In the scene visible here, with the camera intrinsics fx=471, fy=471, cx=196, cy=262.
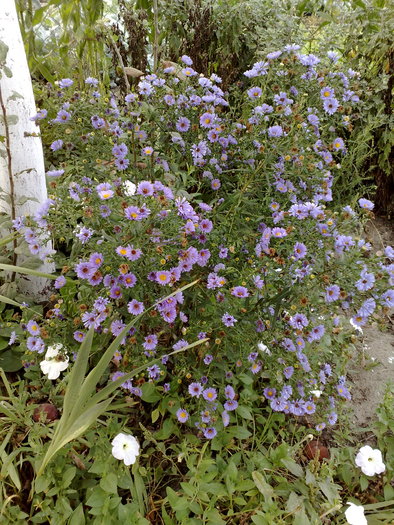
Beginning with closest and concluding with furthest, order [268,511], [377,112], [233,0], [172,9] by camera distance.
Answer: [268,511] < [377,112] < [172,9] < [233,0]

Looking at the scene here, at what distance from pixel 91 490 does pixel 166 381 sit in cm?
49

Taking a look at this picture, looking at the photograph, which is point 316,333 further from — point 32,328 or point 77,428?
point 32,328

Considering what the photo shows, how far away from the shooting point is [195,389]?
5.12 feet

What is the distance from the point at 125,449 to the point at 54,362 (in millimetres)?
439

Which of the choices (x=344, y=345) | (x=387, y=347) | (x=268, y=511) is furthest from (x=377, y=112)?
(x=268, y=511)

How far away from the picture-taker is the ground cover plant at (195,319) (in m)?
1.38

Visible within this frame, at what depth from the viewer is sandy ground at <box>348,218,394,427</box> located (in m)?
2.07

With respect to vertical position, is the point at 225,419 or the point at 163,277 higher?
the point at 163,277

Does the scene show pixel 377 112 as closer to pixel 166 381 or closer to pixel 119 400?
pixel 166 381

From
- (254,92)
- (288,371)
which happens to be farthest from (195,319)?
(254,92)

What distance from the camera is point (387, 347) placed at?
2.44 meters

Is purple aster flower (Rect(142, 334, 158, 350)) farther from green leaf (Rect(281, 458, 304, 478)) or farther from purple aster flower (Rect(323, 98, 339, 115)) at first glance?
purple aster flower (Rect(323, 98, 339, 115))

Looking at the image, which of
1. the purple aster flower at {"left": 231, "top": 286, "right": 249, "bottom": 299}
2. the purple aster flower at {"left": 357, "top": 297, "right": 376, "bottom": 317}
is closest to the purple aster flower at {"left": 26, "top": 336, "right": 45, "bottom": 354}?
the purple aster flower at {"left": 231, "top": 286, "right": 249, "bottom": 299}

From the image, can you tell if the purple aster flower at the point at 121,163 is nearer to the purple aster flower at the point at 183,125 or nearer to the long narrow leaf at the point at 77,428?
the purple aster flower at the point at 183,125
